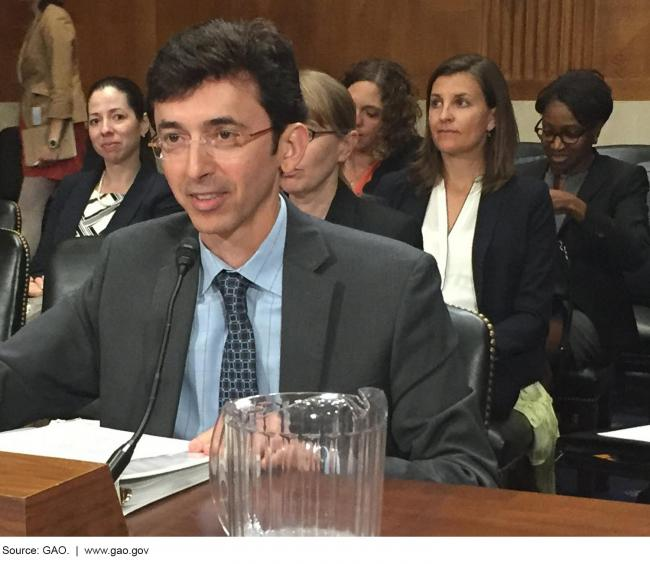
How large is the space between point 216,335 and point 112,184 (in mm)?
2621

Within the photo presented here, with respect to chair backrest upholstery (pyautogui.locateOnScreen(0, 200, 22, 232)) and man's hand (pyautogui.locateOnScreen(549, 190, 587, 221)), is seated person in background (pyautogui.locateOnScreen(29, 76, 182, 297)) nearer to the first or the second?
chair backrest upholstery (pyautogui.locateOnScreen(0, 200, 22, 232))

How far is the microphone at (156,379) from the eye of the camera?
4.28 ft

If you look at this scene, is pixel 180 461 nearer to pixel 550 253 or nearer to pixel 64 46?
pixel 550 253

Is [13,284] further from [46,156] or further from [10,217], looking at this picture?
[46,156]

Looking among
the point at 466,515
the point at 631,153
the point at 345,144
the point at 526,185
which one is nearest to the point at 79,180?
the point at 345,144

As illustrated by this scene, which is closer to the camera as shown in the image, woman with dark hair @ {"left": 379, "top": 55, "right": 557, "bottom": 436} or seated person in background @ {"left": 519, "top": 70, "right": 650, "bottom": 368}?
woman with dark hair @ {"left": 379, "top": 55, "right": 557, "bottom": 436}

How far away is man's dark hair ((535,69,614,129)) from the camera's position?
4.17 metres

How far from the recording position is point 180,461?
1.44 metres

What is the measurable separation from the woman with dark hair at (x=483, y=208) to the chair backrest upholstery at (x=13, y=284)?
1.23 metres

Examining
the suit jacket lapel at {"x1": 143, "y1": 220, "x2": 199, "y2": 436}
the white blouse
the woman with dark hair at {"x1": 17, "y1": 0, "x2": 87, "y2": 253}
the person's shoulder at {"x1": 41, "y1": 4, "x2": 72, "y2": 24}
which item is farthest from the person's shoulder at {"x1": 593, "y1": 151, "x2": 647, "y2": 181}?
the person's shoulder at {"x1": 41, "y1": 4, "x2": 72, "y2": 24}

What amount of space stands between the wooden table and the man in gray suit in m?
0.26

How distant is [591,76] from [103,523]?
3600mm

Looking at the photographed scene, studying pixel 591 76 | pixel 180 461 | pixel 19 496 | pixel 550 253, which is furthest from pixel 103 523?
pixel 591 76

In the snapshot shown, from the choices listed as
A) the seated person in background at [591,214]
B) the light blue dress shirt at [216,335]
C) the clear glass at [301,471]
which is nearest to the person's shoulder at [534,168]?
the seated person in background at [591,214]
